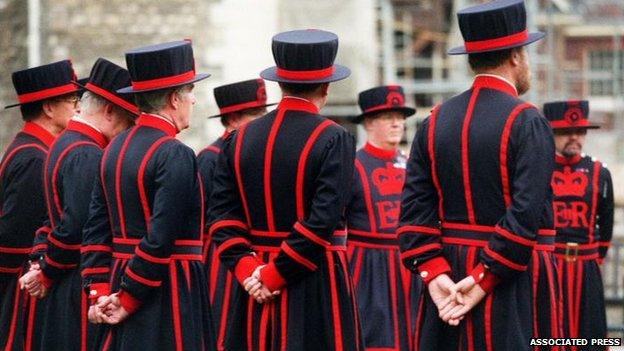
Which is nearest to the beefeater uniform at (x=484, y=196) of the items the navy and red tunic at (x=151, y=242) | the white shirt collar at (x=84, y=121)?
the navy and red tunic at (x=151, y=242)

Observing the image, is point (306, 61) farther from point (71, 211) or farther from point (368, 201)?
point (368, 201)

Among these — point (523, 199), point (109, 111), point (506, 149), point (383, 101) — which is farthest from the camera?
point (383, 101)

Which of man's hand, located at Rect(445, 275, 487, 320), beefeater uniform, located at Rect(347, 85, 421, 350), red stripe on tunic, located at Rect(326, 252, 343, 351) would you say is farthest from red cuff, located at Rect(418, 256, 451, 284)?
beefeater uniform, located at Rect(347, 85, 421, 350)

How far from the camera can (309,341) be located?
6820 millimetres

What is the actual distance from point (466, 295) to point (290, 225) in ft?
2.96

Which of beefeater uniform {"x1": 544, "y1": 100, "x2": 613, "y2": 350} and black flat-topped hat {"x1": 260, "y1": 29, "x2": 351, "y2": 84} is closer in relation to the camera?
black flat-topped hat {"x1": 260, "y1": 29, "x2": 351, "y2": 84}

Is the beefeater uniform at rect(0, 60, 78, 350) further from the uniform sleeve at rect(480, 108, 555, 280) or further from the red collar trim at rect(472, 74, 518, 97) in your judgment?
the uniform sleeve at rect(480, 108, 555, 280)

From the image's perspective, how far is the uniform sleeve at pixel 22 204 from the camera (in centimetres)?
815

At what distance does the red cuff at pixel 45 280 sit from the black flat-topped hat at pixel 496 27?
2576 millimetres

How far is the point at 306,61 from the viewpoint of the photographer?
683 centimetres

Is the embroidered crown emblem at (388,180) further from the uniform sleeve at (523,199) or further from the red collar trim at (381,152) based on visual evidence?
the uniform sleeve at (523,199)

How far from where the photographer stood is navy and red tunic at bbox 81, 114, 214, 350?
658 cm

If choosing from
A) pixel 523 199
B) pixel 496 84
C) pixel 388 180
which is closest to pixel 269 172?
pixel 496 84

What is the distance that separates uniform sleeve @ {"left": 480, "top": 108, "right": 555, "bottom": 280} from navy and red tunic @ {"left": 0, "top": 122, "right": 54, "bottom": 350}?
288 cm
